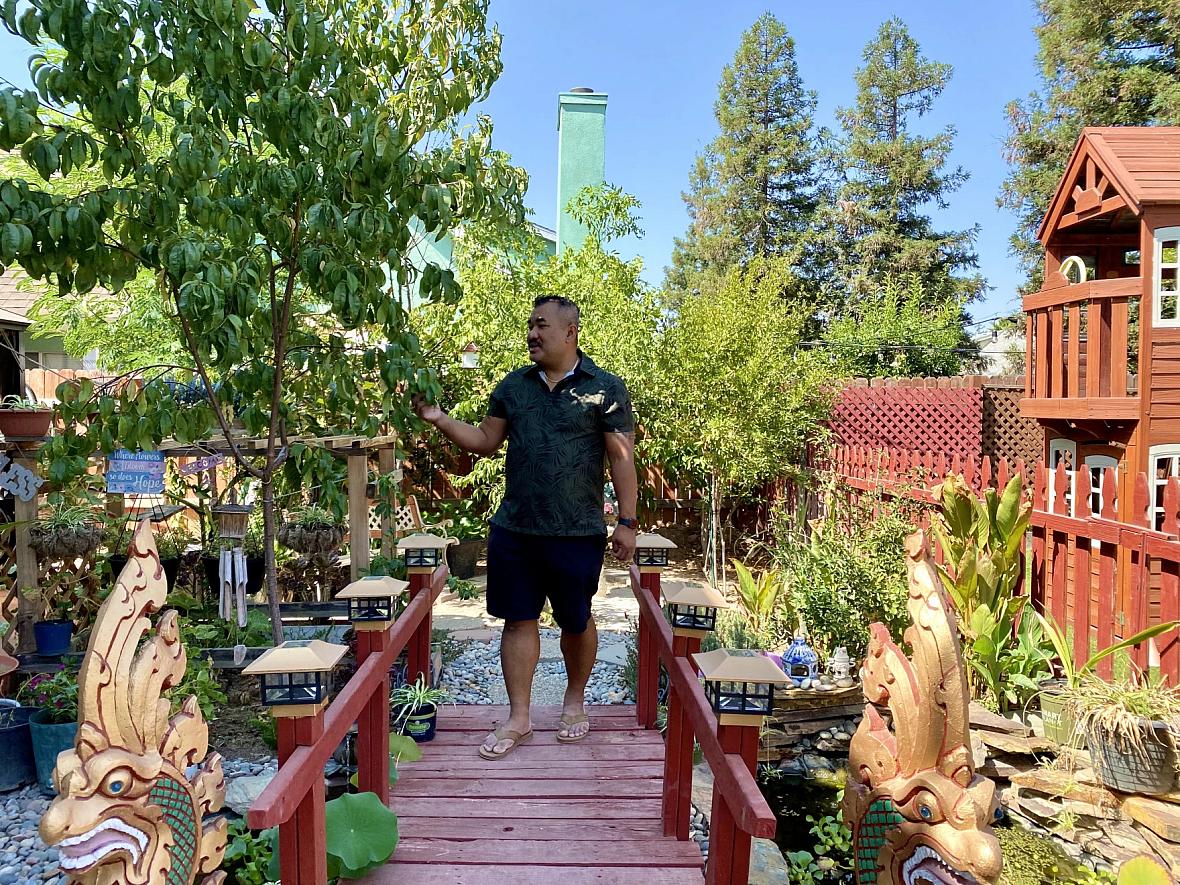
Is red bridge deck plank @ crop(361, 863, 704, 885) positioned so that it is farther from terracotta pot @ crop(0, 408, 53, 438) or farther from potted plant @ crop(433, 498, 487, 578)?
potted plant @ crop(433, 498, 487, 578)

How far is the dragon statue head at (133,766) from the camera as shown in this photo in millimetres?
1553

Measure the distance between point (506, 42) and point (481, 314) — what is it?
3.83 metres

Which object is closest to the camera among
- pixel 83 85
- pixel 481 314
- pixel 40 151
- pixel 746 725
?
pixel 746 725

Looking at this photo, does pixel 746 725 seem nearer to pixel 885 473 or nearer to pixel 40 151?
pixel 40 151

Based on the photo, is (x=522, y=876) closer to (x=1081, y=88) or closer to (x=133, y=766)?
(x=133, y=766)


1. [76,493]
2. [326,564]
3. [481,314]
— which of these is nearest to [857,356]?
[481,314]

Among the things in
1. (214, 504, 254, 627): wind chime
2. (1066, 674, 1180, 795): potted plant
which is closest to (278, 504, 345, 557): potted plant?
(214, 504, 254, 627): wind chime

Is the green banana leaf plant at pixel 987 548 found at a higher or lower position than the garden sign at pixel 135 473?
lower

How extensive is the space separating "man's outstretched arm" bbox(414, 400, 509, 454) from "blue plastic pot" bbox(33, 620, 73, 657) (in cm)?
280

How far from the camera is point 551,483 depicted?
9.68ft

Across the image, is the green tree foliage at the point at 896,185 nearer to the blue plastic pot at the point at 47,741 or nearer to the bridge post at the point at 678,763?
the bridge post at the point at 678,763

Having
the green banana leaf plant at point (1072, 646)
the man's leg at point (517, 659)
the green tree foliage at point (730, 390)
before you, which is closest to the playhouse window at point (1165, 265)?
the green tree foliage at point (730, 390)

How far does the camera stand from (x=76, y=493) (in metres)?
5.00

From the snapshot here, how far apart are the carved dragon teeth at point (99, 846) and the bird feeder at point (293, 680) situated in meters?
0.32
